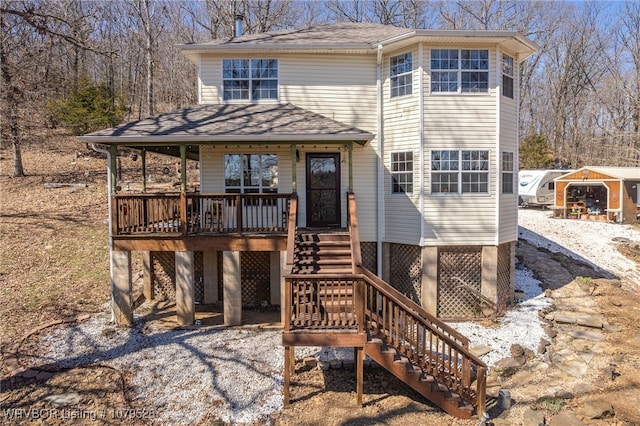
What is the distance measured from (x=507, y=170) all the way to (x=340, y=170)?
193 inches

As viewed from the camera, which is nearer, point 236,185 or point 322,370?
point 322,370

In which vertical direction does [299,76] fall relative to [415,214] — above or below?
above

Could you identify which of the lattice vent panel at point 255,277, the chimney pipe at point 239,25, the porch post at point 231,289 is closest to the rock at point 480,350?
the porch post at point 231,289

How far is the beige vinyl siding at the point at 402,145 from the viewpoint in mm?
11180

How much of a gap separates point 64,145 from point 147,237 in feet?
58.3

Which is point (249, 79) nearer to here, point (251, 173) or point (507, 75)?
point (251, 173)

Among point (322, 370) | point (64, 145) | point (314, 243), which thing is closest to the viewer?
point (322, 370)

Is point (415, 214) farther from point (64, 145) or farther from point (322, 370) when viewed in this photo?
point (64, 145)

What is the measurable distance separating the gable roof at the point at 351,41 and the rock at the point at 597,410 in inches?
343

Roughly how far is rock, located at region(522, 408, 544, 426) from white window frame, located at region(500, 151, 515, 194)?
20.9ft

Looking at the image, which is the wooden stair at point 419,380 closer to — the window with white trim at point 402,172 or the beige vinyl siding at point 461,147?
the beige vinyl siding at point 461,147

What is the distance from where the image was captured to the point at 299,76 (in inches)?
478

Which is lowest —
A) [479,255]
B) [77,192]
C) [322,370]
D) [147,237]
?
[322,370]

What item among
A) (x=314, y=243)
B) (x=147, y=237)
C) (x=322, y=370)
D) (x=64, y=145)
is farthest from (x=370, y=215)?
(x=64, y=145)
